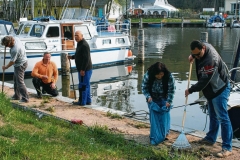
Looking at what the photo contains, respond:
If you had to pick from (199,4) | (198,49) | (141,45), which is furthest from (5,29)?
(199,4)

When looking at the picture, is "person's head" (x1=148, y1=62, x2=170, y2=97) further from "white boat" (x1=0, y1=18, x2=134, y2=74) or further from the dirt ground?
"white boat" (x1=0, y1=18, x2=134, y2=74)

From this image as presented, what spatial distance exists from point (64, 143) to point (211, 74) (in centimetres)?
274

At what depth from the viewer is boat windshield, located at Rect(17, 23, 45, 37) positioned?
60.3 feet

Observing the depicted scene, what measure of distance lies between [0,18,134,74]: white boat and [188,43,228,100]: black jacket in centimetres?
1233

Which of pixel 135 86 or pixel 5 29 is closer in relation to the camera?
pixel 135 86

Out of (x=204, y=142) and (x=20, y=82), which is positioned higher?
(x=20, y=82)

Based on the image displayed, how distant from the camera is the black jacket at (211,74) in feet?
20.5

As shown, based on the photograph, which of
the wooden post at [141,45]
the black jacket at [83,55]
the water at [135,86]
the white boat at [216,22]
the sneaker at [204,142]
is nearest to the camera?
the sneaker at [204,142]

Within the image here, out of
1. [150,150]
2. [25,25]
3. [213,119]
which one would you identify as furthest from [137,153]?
[25,25]

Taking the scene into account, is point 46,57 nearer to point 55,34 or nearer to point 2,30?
point 55,34

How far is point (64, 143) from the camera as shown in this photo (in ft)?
21.8

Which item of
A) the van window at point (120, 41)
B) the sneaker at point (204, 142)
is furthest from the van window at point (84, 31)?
the sneaker at point (204, 142)

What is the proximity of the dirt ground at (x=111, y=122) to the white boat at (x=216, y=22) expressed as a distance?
5218cm

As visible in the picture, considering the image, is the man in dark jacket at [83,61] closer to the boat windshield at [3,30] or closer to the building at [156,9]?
the boat windshield at [3,30]
